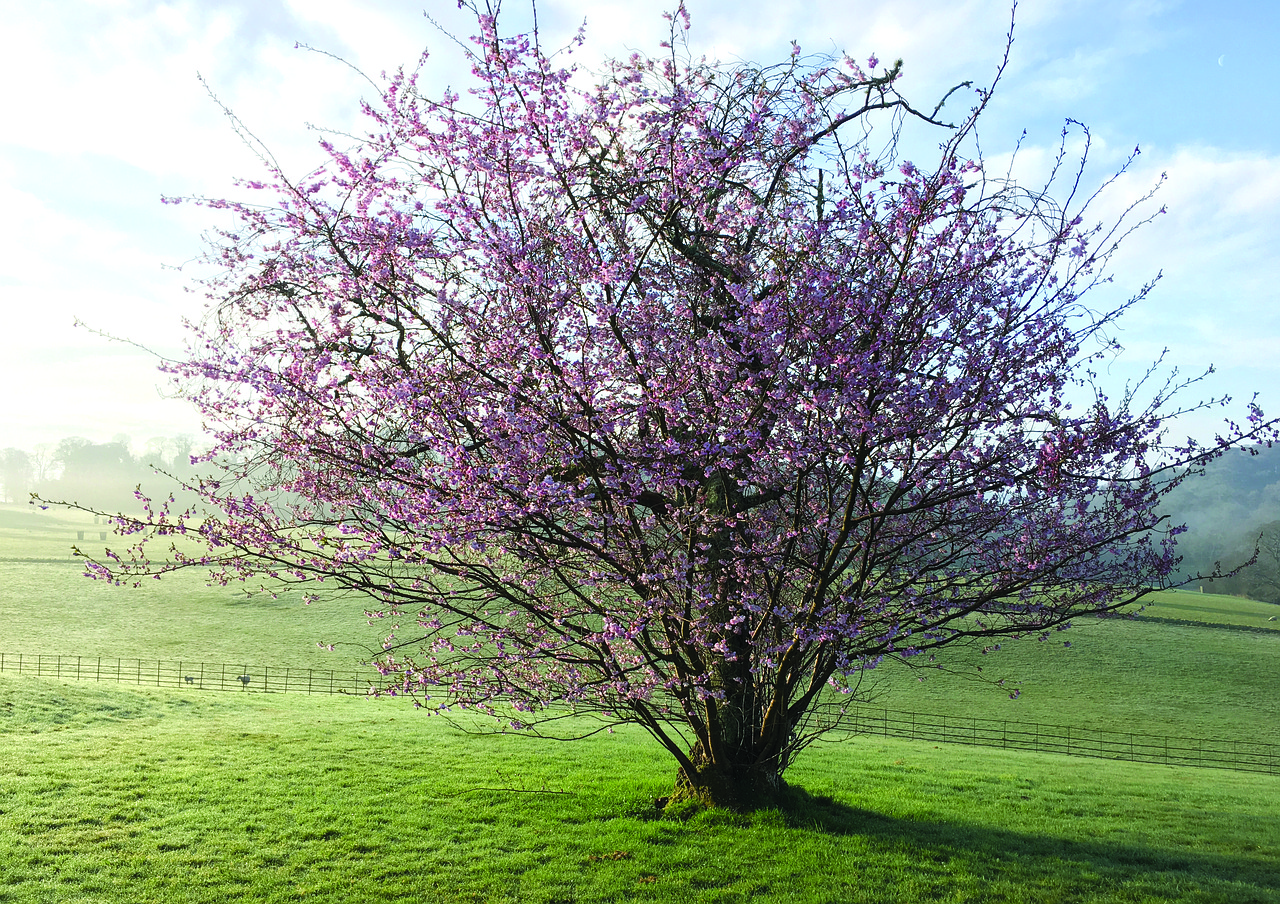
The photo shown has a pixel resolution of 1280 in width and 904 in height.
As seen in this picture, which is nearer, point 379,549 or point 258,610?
point 379,549

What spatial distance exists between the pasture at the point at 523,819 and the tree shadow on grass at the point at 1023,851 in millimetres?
52

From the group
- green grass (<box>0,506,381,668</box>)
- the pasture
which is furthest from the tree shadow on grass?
green grass (<box>0,506,381,668</box>)

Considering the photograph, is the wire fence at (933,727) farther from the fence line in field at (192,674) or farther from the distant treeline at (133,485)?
the distant treeline at (133,485)

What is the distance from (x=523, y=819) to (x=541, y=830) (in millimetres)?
686

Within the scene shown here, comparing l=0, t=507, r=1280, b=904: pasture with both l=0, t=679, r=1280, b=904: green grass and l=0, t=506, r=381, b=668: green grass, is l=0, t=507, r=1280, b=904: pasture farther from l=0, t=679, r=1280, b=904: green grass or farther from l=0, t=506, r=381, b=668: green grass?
l=0, t=506, r=381, b=668: green grass

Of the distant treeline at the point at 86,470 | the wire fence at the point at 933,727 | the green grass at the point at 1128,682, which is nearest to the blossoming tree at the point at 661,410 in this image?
the wire fence at the point at 933,727

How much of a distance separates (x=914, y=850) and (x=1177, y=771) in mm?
19526

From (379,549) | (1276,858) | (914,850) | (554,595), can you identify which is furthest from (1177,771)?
(379,549)

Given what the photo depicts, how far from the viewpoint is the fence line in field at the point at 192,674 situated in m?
33.8

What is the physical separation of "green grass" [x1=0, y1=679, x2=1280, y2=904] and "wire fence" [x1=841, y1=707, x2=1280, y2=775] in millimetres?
11765

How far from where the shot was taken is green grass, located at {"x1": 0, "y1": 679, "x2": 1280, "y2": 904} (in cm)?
953

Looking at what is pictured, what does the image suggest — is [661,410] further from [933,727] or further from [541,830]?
[933,727]

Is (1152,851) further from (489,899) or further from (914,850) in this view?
(489,899)

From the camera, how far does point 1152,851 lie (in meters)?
A: 12.1
